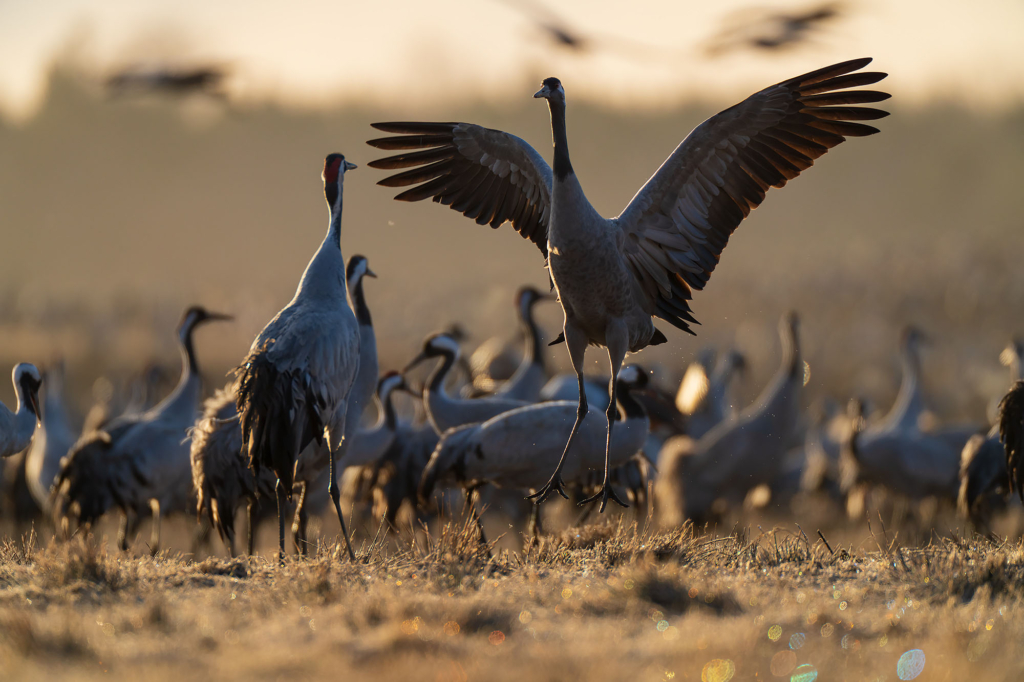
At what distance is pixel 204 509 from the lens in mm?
6574

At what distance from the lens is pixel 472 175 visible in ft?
18.6

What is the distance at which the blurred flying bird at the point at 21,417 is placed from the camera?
592cm

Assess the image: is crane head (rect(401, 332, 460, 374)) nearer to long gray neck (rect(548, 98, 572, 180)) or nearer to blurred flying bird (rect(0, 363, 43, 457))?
blurred flying bird (rect(0, 363, 43, 457))

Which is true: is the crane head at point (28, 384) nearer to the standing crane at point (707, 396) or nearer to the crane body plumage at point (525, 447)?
the crane body plumage at point (525, 447)

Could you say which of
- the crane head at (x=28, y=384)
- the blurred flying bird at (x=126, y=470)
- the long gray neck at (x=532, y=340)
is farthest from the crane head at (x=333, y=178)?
the long gray neck at (x=532, y=340)

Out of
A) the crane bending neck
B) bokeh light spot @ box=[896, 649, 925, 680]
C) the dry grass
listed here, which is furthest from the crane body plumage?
bokeh light spot @ box=[896, 649, 925, 680]

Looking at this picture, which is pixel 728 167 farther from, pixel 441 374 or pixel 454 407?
pixel 441 374

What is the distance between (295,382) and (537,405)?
217 centimetres

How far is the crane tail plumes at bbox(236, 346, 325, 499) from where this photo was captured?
4805 mm

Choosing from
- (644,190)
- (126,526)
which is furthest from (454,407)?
(644,190)

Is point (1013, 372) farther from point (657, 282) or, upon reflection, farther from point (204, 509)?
point (204, 509)

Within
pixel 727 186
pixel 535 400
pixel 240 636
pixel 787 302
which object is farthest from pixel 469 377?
pixel 787 302

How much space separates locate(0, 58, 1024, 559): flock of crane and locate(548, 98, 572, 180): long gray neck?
1 cm

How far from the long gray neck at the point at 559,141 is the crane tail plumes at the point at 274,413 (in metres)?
1.60
